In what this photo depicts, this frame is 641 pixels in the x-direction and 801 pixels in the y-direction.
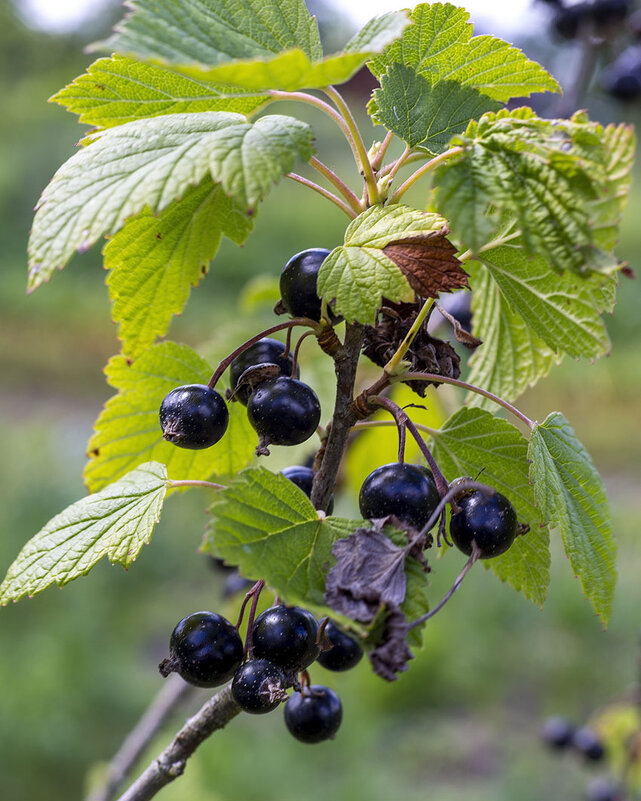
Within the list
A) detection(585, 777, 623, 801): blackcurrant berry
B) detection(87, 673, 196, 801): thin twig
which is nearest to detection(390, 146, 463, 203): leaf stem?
detection(87, 673, 196, 801): thin twig

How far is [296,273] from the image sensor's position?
64cm

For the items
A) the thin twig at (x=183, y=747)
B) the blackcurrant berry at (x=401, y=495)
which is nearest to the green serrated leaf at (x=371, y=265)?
the blackcurrant berry at (x=401, y=495)

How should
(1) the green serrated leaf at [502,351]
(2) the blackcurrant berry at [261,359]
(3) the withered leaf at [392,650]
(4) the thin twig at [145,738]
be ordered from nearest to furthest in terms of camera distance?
(3) the withered leaf at [392,650]
(2) the blackcurrant berry at [261,359]
(1) the green serrated leaf at [502,351]
(4) the thin twig at [145,738]

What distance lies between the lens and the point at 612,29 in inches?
75.0

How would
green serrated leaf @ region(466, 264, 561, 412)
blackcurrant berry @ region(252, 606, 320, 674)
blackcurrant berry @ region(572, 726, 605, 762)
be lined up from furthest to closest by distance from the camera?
blackcurrant berry @ region(572, 726, 605, 762)
green serrated leaf @ region(466, 264, 561, 412)
blackcurrant berry @ region(252, 606, 320, 674)

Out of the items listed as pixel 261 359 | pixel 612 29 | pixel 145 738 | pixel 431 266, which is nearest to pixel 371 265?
pixel 431 266

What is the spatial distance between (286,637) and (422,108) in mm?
405

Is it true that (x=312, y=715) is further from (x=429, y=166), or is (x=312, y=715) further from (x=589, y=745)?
(x=589, y=745)

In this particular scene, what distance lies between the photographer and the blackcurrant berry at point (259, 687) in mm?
554

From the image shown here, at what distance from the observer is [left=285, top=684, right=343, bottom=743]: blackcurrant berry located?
0.73m

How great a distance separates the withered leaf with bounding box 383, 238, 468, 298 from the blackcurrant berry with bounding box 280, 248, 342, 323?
85 mm

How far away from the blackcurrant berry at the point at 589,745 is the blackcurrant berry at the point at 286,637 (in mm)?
2164

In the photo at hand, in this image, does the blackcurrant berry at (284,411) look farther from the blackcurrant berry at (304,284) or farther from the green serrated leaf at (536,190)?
the green serrated leaf at (536,190)

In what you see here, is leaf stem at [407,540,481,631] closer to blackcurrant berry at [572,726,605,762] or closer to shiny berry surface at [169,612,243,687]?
shiny berry surface at [169,612,243,687]
